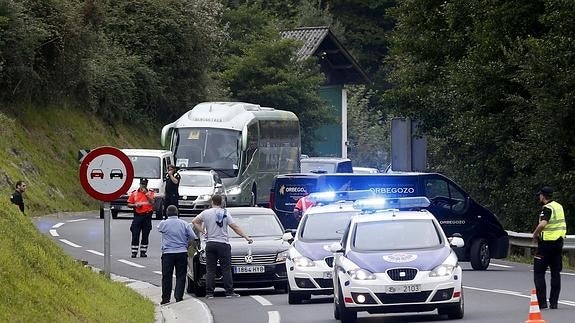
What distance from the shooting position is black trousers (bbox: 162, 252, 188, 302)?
74.2 ft

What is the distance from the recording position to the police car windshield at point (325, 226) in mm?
23000

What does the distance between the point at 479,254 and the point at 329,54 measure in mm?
55242

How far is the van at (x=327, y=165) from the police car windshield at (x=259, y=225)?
1970 centimetres

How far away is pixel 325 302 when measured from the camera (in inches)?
892

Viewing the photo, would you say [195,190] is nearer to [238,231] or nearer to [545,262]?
[238,231]

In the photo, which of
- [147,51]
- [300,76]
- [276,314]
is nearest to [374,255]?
[276,314]

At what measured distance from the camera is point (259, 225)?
84.3 feet

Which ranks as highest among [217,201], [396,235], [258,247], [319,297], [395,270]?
[217,201]

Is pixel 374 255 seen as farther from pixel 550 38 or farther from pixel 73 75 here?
pixel 73 75

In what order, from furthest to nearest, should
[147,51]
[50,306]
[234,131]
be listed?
[147,51] → [234,131] → [50,306]

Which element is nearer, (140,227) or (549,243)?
(549,243)

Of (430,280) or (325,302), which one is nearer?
(430,280)

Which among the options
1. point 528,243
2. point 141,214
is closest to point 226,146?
point 141,214

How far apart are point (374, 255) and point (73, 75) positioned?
35760 millimetres
